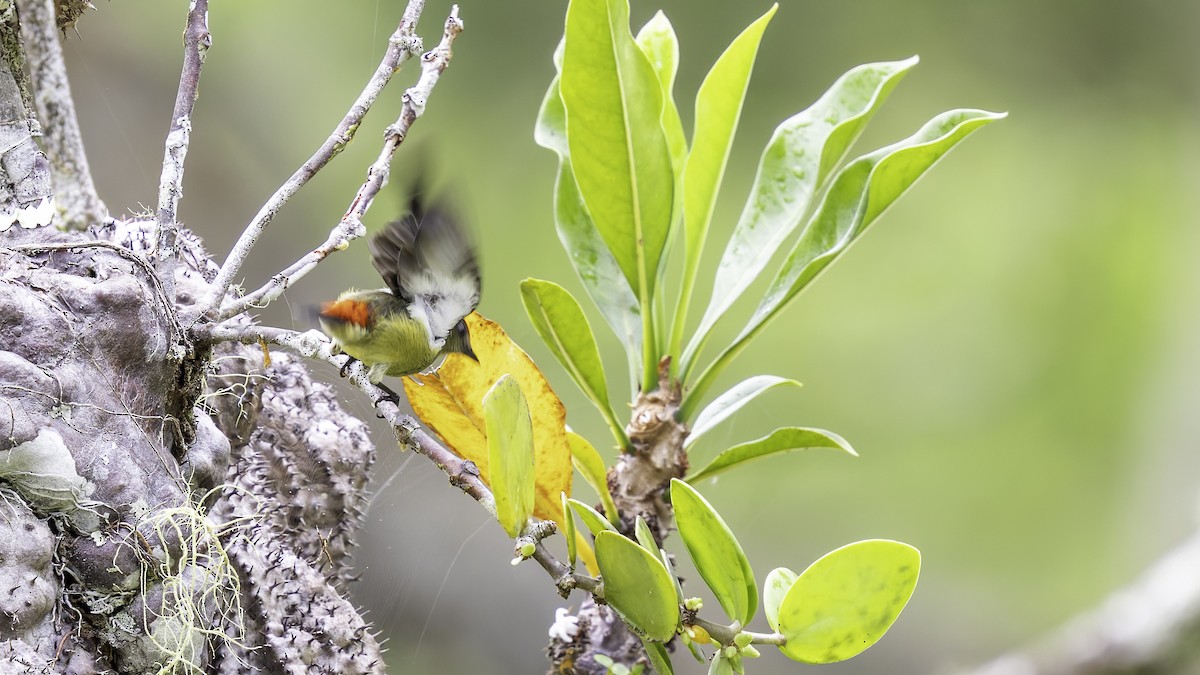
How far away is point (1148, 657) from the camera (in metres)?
0.66

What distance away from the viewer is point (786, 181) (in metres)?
0.60

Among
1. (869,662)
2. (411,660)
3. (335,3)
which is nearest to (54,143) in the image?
(411,660)

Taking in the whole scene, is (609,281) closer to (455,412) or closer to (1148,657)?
(455,412)

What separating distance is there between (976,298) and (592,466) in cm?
133

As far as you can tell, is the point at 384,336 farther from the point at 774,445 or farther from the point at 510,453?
the point at 774,445

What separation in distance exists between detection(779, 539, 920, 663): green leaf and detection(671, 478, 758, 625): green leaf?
0.06ft

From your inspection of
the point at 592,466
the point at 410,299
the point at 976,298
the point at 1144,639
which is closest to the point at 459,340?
the point at 410,299

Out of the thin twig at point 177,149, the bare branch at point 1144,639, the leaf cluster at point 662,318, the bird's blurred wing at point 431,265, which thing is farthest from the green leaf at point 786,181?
the bare branch at point 1144,639

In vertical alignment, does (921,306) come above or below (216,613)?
above

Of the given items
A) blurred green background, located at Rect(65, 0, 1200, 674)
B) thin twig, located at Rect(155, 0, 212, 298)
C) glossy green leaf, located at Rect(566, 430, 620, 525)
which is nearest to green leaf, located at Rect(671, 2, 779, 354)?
glossy green leaf, located at Rect(566, 430, 620, 525)

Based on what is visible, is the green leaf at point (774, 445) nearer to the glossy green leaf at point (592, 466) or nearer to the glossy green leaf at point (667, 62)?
the glossy green leaf at point (592, 466)

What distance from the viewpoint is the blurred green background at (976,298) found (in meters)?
1.42

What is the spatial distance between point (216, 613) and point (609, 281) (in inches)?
12.6

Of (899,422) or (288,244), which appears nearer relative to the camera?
(288,244)
